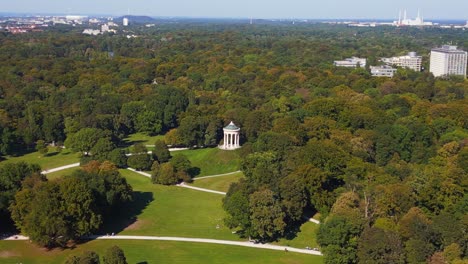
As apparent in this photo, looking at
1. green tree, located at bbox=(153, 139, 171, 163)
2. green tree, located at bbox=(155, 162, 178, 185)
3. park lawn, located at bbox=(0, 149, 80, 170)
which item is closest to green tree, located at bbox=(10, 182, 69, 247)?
green tree, located at bbox=(155, 162, 178, 185)

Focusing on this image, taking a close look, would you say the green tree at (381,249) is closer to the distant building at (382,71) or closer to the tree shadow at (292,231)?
the tree shadow at (292,231)

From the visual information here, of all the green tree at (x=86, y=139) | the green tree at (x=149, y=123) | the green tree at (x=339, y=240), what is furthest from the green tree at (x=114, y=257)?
the green tree at (x=149, y=123)

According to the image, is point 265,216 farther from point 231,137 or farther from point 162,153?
point 231,137

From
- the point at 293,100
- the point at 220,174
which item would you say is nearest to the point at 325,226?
the point at 220,174

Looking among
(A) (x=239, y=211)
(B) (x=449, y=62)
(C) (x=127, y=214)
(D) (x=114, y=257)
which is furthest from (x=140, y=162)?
(B) (x=449, y=62)

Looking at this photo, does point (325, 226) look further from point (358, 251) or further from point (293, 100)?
point (293, 100)
